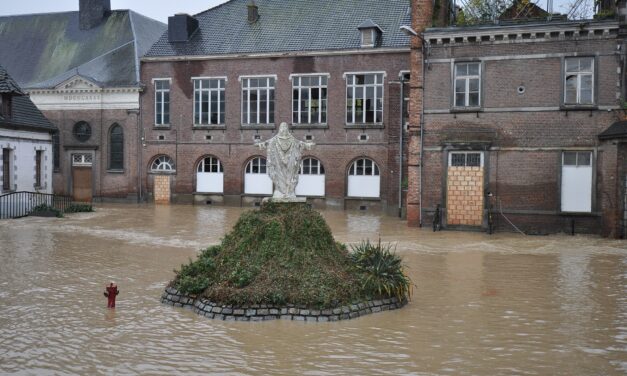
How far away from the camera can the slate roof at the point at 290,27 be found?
1298 inches

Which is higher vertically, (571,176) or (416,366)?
(571,176)

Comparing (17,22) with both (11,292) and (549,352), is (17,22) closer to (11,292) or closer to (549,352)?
(11,292)

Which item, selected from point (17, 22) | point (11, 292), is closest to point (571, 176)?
point (11, 292)

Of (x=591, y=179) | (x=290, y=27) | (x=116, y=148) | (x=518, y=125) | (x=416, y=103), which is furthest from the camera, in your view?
(x=116, y=148)

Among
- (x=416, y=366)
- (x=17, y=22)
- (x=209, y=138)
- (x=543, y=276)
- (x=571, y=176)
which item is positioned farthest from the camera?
(x=17, y=22)

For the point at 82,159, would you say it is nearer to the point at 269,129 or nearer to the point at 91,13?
the point at 91,13

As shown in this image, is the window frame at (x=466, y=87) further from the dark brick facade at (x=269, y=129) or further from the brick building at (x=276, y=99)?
the dark brick facade at (x=269, y=129)

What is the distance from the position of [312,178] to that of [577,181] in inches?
585

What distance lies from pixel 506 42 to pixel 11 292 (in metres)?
17.8

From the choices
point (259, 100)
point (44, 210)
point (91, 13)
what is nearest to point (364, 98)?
point (259, 100)

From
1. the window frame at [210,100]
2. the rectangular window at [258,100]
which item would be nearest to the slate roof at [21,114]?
the window frame at [210,100]

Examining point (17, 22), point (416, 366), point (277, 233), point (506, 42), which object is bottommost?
point (416, 366)

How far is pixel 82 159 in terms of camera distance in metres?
37.5

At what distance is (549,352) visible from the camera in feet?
27.7
